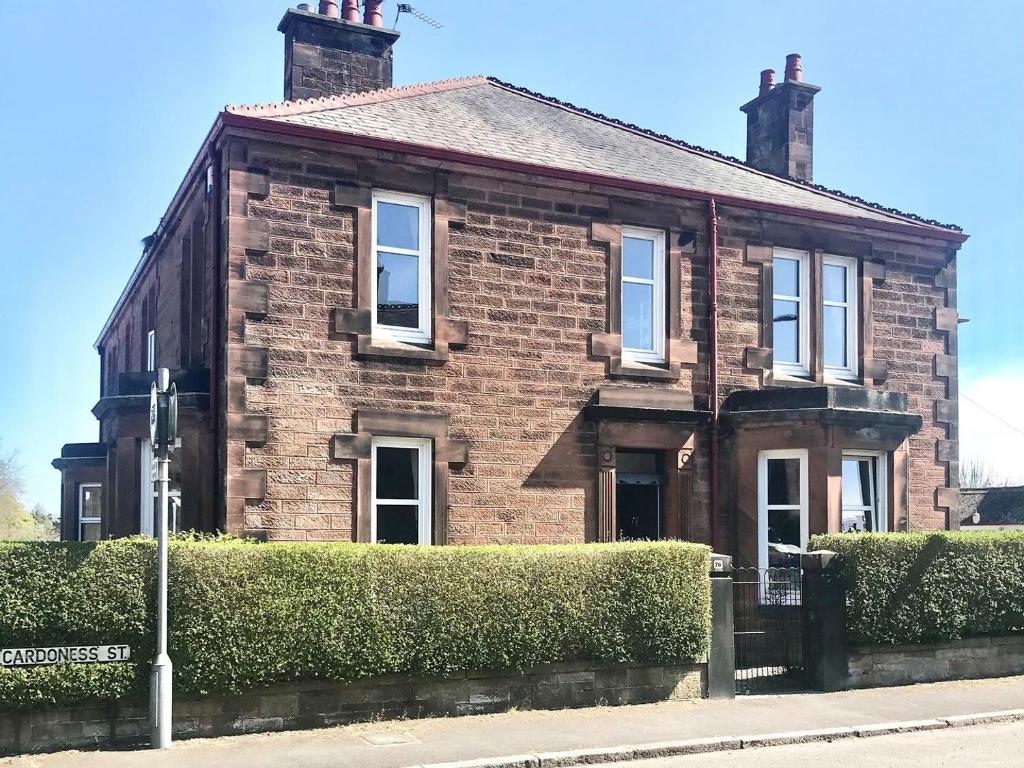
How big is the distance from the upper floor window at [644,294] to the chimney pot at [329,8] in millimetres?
5454

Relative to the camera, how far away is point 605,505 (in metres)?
14.4

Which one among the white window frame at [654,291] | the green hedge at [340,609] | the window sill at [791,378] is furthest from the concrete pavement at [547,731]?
the white window frame at [654,291]

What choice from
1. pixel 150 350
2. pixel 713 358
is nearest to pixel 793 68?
pixel 713 358

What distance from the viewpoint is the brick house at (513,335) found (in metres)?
12.8

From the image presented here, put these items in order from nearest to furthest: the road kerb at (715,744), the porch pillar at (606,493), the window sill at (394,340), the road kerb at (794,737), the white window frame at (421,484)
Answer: the road kerb at (715,744)
the road kerb at (794,737)
the window sill at (394,340)
the white window frame at (421,484)
the porch pillar at (606,493)

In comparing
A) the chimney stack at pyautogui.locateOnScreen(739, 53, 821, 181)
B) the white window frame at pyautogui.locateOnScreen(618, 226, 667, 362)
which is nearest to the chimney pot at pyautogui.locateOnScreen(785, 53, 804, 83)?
the chimney stack at pyautogui.locateOnScreen(739, 53, 821, 181)

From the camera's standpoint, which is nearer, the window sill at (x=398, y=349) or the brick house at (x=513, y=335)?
the brick house at (x=513, y=335)

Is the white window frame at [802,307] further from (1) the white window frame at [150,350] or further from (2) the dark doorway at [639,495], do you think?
(1) the white window frame at [150,350]

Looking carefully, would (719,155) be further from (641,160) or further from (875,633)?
(875,633)

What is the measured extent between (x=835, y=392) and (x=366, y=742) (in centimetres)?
819

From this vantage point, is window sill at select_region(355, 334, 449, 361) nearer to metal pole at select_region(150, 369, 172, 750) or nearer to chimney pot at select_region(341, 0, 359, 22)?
metal pole at select_region(150, 369, 172, 750)

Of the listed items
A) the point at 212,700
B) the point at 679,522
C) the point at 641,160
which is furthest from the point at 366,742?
the point at 641,160

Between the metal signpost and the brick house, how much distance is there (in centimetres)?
296

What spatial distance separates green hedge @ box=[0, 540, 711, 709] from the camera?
8.91m
